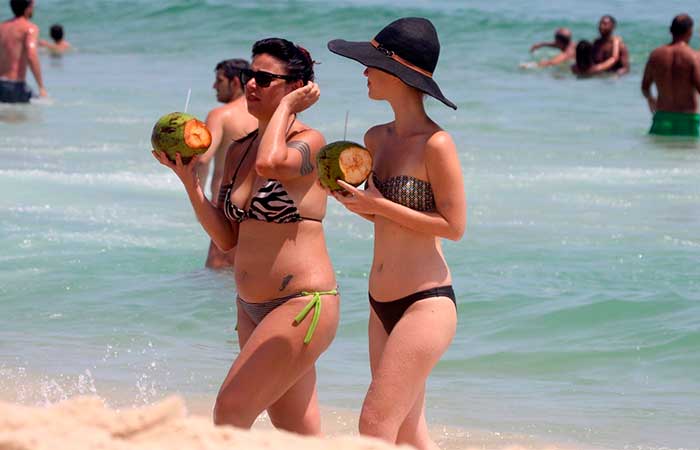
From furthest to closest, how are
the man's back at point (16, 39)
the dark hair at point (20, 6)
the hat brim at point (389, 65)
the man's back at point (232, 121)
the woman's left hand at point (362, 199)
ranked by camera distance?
the dark hair at point (20, 6) → the man's back at point (16, 39) → the man's back at point (232, 121) → the hat brim at point (389, 65) → the woman's left hand at point (362, 199)

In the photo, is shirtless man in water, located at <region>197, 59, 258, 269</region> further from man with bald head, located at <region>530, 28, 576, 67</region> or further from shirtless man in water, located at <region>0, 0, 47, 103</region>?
man with bald head, located at <region>530, 28, 576, 67</region>

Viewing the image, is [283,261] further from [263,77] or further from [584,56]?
[584,56]

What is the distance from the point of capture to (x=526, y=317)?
27.9ft

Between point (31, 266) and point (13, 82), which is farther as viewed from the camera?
point (13, 82)

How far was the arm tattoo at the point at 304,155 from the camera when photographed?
4.52 m

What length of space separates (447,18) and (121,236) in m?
23.5

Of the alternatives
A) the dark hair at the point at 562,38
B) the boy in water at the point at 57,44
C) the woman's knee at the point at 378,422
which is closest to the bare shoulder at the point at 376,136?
the woman's knee at the point at 378,422

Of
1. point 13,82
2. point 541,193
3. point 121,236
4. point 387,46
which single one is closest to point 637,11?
point 13,82

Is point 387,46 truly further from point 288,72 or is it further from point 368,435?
point 368,435

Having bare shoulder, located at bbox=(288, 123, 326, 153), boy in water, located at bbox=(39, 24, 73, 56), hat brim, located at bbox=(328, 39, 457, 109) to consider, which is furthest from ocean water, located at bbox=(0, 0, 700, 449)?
boy in water, located at bbox=(39, 24, 73, 56)

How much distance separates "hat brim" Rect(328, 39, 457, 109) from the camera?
14.7 feet

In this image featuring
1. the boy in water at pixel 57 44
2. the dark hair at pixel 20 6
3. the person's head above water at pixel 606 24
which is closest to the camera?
the dark hair at pixel 20 6

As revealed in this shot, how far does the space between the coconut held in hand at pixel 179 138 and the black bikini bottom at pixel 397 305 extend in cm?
84

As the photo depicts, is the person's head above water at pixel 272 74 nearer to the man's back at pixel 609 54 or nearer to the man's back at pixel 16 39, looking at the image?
the man's back at pixel 16 39
